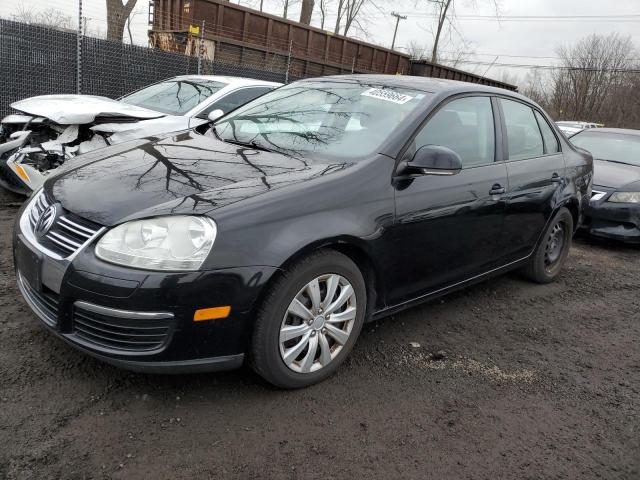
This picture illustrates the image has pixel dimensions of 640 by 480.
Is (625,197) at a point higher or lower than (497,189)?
lower

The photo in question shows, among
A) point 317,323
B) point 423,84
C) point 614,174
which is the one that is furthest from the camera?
point 614,174

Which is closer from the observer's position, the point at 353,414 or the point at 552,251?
the point at 353,414

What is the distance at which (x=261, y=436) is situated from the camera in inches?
93.1

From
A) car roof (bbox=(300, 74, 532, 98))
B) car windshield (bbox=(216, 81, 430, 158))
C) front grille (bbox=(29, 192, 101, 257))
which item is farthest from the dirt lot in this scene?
car roof (bbox=(300, 74, 532, 98))

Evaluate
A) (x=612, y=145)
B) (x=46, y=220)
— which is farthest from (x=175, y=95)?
(x=612, y=145)

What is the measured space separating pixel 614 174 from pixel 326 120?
191 inches

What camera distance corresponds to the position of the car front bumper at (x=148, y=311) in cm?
221

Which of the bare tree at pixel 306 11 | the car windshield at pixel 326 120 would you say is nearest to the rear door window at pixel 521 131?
the car windshield at pixel 326 120

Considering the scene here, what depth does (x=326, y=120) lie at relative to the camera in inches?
132

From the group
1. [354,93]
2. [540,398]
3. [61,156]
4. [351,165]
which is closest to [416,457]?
[540,398]

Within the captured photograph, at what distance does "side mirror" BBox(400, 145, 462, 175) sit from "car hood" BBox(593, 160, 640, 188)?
4.36m

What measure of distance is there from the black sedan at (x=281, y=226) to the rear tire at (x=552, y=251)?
2.32 feet

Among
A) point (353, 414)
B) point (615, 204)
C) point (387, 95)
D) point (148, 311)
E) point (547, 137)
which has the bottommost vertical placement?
point (353, 414)

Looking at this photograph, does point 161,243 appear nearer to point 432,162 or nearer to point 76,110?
point 432,162
